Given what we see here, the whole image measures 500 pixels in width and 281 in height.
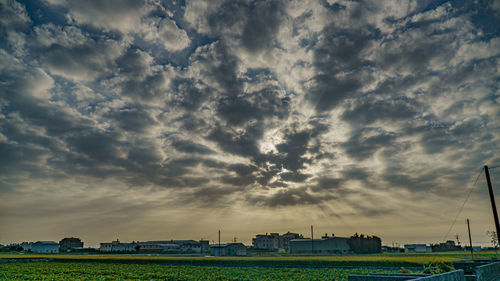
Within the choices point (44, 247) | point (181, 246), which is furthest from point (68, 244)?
point (181, 246)

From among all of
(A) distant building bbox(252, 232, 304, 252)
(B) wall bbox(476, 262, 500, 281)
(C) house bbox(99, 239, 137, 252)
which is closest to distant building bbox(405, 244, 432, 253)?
(A) distant building bbox(252, 232, 304, 252)

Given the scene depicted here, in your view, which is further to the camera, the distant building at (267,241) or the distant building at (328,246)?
the distant building at (267,241)

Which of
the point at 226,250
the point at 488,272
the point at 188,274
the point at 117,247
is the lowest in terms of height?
the point at 117,247

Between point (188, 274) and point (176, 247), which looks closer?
point (188, 274)

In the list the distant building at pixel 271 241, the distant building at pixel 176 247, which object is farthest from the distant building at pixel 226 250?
the distant building at pixel 271 241

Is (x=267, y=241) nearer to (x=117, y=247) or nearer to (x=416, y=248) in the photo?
(x=416, y=248)

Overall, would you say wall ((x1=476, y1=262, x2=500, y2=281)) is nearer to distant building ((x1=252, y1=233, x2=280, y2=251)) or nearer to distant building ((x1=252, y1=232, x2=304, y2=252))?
distant building ((x1=252, y1=232, x2=304, y2=252))

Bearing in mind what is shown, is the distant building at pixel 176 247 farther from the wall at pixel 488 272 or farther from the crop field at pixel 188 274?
the wall at pixel 488 272

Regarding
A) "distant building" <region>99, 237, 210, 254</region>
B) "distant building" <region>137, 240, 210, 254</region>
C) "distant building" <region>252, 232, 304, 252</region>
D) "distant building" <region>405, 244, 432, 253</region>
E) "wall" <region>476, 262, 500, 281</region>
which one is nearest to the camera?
"wall" <region>476, 262, 500, 281</region>

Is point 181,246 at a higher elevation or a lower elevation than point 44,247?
higher

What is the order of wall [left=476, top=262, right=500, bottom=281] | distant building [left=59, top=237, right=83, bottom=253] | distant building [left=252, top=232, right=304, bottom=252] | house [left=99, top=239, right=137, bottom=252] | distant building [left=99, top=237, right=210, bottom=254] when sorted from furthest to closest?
distant building [left=59, top=237, right=83, bottom=253] < distant building [left=252, top=232, right=304, bottom=252] < house [left=99, top=239, right=137, bottom=252] < distant building [left=99, top=237, right=210, bottom=254] < wall [left=476, top=262, right=500, bottom=281]

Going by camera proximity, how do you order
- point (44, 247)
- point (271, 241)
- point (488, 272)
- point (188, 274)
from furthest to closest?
point (44, 247), point (271, 241), point (188, 274), point (488, 272)

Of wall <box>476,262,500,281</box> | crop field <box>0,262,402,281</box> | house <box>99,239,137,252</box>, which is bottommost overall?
house <box>99,239,137,252</box>

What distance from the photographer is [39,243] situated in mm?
156375
